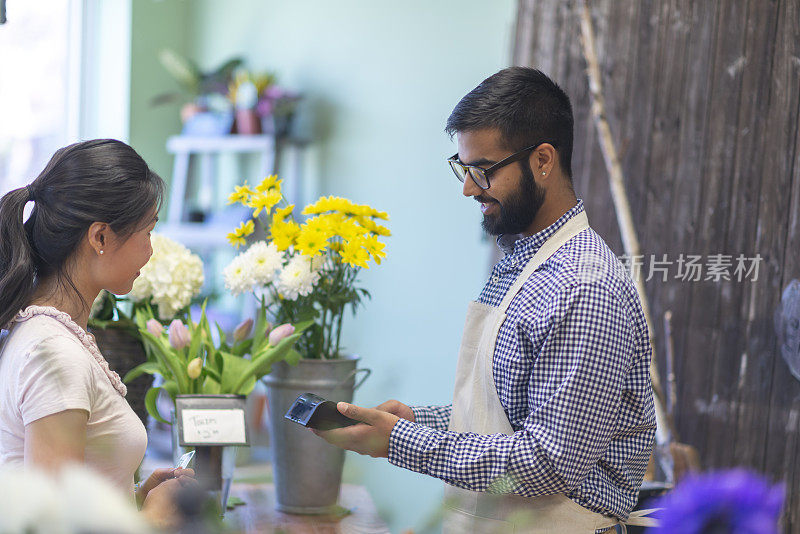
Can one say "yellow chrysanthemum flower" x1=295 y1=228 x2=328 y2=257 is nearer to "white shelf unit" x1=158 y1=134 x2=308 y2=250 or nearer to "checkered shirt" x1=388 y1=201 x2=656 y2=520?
"checkered shirt" x1=388 y1=201 x2=656 y2=520

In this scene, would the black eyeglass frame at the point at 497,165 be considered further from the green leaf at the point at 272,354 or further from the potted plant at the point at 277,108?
the potted plant at the point at 277,108

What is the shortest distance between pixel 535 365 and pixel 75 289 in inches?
28.8

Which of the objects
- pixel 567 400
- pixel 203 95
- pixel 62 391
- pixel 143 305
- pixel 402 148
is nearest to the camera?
pixel 62 391

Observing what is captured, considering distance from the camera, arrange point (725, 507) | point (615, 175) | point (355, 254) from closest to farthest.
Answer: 1. point (725, 507)
2. point (355, 254)
3. point (615, 175)

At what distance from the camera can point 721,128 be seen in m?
2.29

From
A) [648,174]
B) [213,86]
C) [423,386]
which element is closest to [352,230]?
[648,174]

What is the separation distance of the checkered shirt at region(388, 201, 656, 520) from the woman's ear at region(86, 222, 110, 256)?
0.55 meters

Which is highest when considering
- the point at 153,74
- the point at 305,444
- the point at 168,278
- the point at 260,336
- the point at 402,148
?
the point at 153,74

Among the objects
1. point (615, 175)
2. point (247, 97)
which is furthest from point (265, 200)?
point (247, 97)

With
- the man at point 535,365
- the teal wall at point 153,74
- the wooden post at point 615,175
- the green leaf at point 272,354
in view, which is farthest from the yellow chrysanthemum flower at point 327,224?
the teal wall at point 153,74

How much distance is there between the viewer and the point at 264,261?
173 cm

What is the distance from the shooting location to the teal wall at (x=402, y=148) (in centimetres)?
332

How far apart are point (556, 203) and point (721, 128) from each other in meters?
1.05

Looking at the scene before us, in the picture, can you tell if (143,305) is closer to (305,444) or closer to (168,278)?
(168,278)
